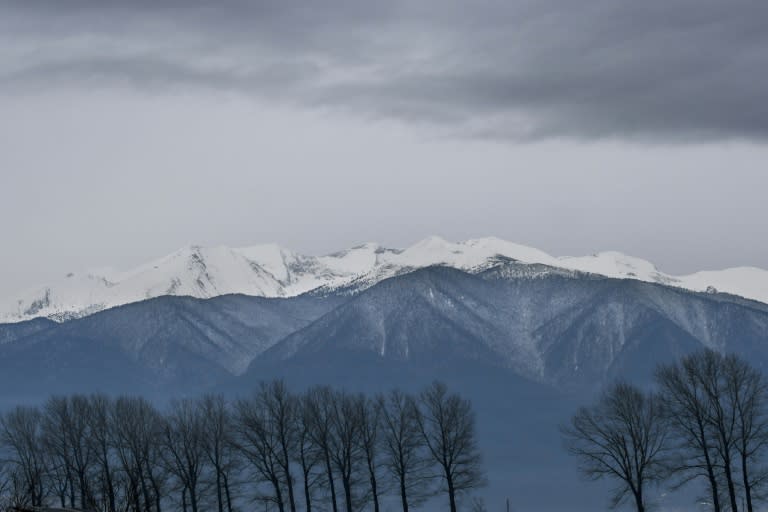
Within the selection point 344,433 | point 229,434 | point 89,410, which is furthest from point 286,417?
point 89,410

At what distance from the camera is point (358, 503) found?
138 metres

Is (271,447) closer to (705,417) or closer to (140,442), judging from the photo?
(140,442)

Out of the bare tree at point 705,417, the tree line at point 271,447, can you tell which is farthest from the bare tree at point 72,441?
the bare tree at point 705,417

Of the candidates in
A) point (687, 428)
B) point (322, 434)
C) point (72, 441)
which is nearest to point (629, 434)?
point (687, 428)

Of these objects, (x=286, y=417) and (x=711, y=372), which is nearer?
(x=711, y=372)

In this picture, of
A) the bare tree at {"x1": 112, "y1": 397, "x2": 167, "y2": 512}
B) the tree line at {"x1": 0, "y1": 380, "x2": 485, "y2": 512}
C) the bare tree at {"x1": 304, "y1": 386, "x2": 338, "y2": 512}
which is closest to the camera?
the tree line at {"x1": 0, "y1": 380, "x2": 485, "y2": 512}

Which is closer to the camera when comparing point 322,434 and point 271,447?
point 322,434

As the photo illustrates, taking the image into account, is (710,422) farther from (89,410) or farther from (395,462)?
(89,410)

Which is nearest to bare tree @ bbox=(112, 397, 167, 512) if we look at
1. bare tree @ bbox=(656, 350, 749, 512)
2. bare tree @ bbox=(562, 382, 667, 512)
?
bare tree @ bbox=(562, 382, 667, 512)

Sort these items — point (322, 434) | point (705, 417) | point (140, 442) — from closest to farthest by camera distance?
point (705, 417) → point (322, 434) → point (140, 442)

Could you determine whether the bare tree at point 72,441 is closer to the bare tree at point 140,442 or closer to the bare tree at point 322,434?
the bare tree at point 140,442

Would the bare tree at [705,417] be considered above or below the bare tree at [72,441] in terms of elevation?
below

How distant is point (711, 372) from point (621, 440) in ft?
36.1

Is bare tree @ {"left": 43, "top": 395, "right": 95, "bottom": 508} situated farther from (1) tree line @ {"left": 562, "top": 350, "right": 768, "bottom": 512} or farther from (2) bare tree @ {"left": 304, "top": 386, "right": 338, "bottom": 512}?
(1) tree line @ {"left": 562, "top": 350, "right": 768, "bottom": 512}
